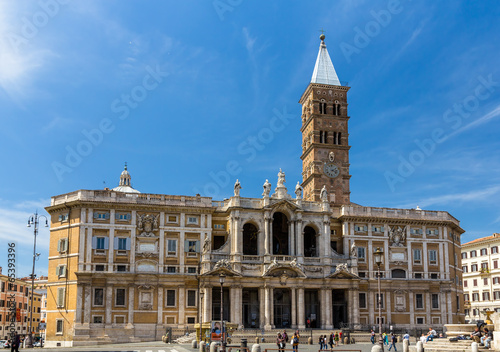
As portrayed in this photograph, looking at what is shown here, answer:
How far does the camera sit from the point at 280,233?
7700 cm

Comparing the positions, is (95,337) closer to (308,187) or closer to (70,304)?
(70,304)

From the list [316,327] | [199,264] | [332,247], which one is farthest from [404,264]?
[199,264]

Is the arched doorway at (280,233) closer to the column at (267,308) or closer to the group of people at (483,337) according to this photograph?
the column at (267,308)

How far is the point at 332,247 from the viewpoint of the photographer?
7644 centimetres

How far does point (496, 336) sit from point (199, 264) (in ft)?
127

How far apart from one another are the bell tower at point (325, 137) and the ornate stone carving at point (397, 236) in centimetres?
981

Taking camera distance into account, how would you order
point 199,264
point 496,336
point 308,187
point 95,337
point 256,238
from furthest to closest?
point 308,187 < point 256,238 < point 199,264 < point 95,337 < point 496,336

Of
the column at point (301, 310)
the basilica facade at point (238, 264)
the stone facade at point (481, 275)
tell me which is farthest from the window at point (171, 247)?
the stone facade at point (481, 275)

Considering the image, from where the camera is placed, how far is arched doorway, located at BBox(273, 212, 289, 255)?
252 ft

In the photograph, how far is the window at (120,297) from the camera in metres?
66.9

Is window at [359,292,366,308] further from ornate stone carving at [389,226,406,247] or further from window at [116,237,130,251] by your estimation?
window at [116,237,130,251]

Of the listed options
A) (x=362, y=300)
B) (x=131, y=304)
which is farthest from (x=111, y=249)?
(x=362, y=300)

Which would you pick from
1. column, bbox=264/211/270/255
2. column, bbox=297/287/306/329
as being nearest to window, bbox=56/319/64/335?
column, bbox=264/211/270/255

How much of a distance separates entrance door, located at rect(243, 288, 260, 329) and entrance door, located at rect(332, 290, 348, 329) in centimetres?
979
